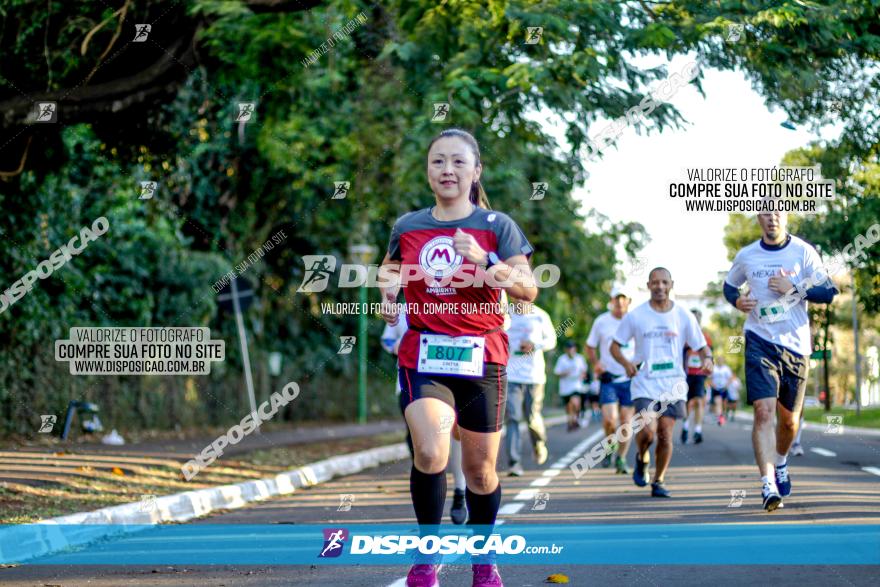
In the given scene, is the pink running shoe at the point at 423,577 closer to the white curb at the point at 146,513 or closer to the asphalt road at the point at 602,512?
the asphalt road at the point at 602,512

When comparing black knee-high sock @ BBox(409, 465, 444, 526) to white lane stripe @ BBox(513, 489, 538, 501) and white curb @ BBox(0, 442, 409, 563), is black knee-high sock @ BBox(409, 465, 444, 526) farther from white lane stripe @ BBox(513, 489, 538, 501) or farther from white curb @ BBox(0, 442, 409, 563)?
white lane stripe @ BBox(513, 489, 538, 501)

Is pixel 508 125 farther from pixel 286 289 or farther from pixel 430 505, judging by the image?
pixel 286 289

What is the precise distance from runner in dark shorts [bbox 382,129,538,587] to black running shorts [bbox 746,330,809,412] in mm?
4359

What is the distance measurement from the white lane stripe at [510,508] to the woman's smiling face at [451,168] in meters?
4.44

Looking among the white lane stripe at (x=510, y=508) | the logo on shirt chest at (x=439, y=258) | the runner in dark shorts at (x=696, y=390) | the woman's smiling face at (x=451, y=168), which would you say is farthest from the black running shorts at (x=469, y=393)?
the runner in dark shorts at (x=696, y=390)

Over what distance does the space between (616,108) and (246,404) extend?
1516 centimetres

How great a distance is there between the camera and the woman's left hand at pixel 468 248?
19.4 feet

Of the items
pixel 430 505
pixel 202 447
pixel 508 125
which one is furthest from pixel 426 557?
Answer: pixel 202 447

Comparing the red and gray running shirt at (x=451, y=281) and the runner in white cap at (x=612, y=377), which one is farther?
the runner in white cap at (x=612, y=377)

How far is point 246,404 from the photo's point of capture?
90.5ft

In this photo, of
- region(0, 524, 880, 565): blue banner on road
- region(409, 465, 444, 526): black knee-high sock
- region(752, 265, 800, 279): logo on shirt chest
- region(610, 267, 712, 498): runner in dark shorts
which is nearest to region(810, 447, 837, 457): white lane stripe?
region(610, 267, 712, 498): runner in dark shorts

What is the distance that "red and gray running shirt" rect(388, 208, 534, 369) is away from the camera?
20.0ft

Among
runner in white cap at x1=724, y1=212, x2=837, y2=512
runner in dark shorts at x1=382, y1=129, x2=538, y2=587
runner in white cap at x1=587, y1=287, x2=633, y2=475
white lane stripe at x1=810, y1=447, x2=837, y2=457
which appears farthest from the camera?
white lane stripe at x1=810, y1=447, x2=837, y2=457

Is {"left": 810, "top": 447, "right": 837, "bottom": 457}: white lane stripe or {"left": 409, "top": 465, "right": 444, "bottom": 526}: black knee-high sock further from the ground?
{"left": 409, "top": 465, "right": 444, "bottom": 526}: black knee-high sock
